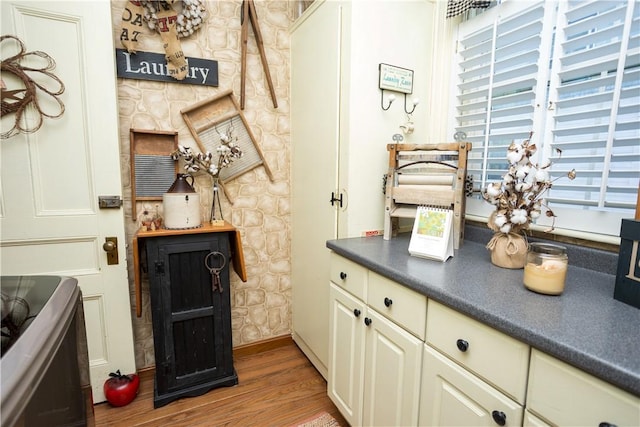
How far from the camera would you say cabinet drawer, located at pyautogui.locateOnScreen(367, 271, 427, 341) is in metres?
1.09

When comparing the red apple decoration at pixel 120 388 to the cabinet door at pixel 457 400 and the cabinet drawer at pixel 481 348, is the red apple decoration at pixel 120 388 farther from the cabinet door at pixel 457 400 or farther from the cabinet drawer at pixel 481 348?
the cabinet drawer at pixel 481 348

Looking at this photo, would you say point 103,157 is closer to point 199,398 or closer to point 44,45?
point 44,45

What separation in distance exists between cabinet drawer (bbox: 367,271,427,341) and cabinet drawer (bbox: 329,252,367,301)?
5 centimetres

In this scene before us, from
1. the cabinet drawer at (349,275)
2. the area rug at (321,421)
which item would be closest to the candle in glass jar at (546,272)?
the cabinet drawer at (349,275)

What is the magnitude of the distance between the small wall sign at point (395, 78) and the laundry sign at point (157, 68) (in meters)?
1.09

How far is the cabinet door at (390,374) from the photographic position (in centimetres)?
112

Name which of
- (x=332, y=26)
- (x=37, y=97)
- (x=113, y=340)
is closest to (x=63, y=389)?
(x=113, y=340)

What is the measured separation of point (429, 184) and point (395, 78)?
0.63 metres

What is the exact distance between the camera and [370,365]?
1.36m

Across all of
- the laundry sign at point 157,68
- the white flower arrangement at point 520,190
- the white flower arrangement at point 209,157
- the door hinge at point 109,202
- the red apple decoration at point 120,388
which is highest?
the laundry sign at point 157,68

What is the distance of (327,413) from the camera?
70.7 inches

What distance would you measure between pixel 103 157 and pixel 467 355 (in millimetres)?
1946

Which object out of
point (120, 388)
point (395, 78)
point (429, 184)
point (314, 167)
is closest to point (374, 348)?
point (429, 184)

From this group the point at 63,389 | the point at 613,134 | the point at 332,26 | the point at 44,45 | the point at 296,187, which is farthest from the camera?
the point at 296,187
